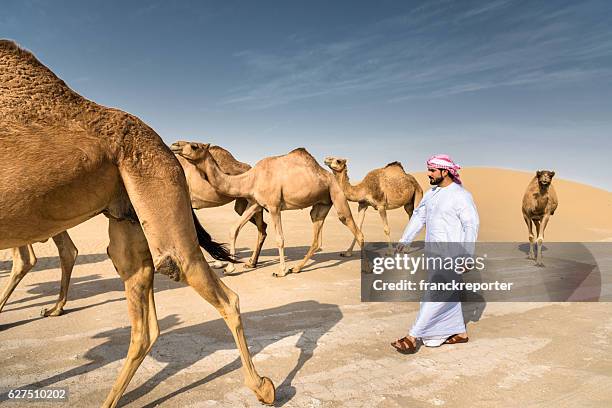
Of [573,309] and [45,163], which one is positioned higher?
[45,163]

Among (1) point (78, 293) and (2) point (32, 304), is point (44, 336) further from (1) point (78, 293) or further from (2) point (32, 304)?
(1) point (78, 293)

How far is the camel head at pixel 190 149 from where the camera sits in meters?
7.95

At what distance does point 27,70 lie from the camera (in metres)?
2.61

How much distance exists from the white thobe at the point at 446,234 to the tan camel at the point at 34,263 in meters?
4.32

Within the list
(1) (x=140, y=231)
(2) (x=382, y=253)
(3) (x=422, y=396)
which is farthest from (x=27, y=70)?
(2) (x=382, y=253)

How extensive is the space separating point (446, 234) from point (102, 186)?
344 cm

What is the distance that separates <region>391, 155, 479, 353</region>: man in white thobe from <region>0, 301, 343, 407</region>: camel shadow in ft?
3.73

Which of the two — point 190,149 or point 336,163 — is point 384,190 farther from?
point 190,149

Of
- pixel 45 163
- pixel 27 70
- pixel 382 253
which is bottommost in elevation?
pixel 382 253

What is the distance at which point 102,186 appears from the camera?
2639 millimetres

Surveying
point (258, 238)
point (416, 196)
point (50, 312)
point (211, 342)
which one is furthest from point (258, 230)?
point (416, 196)

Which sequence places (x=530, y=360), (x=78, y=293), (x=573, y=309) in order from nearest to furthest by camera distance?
(x=530, y=360) < (x=573, y=309) < (x=78, y=293)

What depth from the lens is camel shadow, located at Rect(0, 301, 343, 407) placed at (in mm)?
3430

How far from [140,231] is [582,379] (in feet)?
12.6
